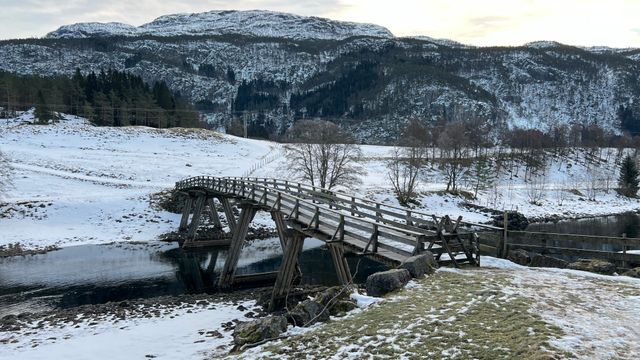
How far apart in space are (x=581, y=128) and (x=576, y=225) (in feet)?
469

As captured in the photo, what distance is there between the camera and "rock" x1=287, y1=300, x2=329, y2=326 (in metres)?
12.3

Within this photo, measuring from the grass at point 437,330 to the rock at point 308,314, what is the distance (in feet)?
1.94

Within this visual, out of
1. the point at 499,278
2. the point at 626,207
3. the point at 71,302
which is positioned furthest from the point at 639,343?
the point at 626,207

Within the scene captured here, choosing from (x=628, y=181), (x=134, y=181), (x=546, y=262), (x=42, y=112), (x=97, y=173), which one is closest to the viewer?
(x=546, y=262)

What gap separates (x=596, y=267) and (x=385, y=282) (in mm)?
7569

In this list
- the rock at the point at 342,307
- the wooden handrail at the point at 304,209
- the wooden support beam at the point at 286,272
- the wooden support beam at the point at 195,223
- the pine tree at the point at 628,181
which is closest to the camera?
the rock at the point at 342,307

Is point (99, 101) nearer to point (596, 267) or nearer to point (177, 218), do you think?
point (177, 218)

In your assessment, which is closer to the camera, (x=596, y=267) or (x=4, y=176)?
(x=596, y=267)

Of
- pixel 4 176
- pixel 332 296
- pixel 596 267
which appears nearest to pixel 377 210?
pixel 332 296

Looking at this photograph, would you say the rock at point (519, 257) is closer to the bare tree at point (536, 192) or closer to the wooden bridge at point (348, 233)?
the wooden bridge at point (348, 233)

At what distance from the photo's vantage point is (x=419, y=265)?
45.6 ft

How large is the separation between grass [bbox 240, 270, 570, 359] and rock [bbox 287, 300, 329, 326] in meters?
0.59

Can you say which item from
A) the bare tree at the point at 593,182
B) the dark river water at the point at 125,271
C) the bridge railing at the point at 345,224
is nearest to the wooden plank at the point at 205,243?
the dark river water at the point at 125,271

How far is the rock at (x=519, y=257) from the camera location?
16.4 meters
